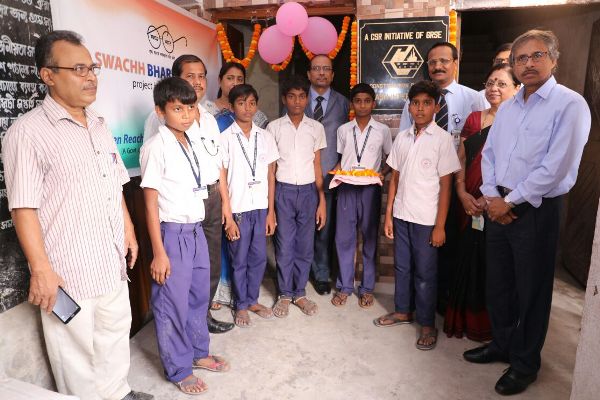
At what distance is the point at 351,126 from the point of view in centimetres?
325

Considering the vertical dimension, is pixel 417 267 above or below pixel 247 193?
below

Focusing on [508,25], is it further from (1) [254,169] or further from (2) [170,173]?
(2) [170,173]

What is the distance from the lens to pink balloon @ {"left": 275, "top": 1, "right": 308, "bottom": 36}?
3336mm

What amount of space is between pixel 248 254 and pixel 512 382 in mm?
1821

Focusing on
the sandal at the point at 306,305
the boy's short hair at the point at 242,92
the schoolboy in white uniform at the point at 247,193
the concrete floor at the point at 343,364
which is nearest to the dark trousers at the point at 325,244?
the sandal at the point at 306,305

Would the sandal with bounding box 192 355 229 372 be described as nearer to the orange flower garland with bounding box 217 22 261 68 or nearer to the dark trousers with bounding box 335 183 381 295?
the dark trousers with bounding box 335 183 381 295

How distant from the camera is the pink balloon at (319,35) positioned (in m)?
3.50

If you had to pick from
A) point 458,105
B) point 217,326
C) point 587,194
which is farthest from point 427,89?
point 587,194

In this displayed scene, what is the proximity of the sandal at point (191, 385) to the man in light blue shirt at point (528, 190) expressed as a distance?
1.61m

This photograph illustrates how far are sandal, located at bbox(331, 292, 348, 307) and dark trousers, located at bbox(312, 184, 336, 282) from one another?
25cm

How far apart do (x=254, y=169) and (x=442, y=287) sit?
5.42 ft

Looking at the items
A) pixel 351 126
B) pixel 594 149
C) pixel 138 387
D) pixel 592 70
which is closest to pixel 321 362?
pixel 138 387

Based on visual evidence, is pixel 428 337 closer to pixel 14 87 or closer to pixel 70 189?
→ pixel 70 189

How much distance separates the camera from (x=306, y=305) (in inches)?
127
